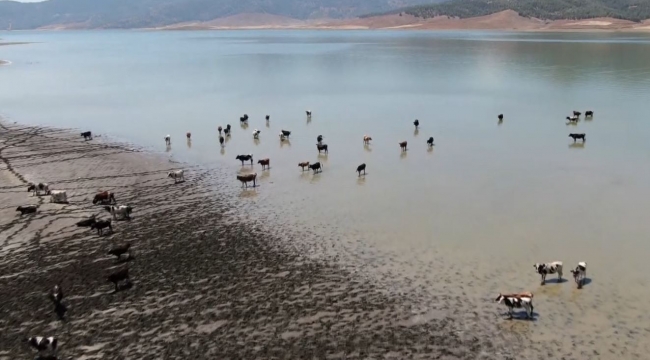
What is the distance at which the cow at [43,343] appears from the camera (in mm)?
14703

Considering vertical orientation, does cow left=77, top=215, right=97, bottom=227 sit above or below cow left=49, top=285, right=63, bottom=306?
above

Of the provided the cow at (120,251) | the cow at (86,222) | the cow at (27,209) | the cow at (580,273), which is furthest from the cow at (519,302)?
the cow at (27,209)

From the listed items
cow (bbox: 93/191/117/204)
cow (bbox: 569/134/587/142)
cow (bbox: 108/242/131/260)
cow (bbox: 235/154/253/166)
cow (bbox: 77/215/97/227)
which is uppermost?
cow (bbox: 569/134/587/142)

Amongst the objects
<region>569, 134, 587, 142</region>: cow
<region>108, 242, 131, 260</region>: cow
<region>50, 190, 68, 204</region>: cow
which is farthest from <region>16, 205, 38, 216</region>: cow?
<region>569, 134, 587, 142</region>: cow

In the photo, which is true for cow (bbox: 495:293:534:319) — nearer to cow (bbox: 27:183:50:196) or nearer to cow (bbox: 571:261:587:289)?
cow (bbox: 571:261:587:289)

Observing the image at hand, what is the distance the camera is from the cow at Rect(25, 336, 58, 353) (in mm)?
14703

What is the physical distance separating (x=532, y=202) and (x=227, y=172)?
15.9 m

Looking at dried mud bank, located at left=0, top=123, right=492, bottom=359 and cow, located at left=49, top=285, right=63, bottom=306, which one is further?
cow, located at left=49, top=285, right=63, bottom=306

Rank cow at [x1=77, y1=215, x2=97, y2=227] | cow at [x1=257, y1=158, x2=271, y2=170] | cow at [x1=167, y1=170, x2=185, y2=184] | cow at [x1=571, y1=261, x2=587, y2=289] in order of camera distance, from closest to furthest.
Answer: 1. cow at [x1=571, y1=261, x2=587, y2=289]
2. cow at [x1=77, y1=215, x2=97, y2=227]
3. cow at [x1=167, y1=170, x2=185, y2=184]
4. cow at [x1=257, y1=158, x2=271, y2=170]

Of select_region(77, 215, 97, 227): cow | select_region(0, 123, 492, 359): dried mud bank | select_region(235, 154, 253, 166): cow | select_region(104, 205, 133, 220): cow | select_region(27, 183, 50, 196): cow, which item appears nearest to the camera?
select_region(0, 123, 492, 359): dried mud bank

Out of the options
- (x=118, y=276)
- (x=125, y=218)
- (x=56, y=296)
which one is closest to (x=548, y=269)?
(x=118, y=276)

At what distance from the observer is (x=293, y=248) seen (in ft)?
69.3

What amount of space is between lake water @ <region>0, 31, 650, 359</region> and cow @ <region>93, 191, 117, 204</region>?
5.43m

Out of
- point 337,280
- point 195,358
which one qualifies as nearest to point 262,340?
point 195,358
